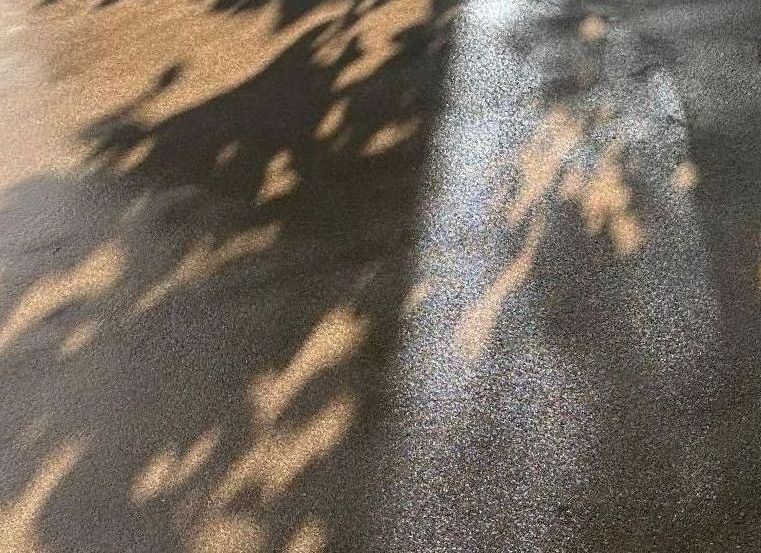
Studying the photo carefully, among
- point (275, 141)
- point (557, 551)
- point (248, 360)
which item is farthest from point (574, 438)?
point (275, 141)

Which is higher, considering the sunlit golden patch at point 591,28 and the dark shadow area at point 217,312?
the dark shadow area at point 217,312

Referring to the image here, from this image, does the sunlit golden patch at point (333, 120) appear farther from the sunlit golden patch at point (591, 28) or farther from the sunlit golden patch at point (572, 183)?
the sunlit golden patch at point (591, 28)

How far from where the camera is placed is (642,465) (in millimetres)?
2512

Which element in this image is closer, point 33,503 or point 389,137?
point 33,503

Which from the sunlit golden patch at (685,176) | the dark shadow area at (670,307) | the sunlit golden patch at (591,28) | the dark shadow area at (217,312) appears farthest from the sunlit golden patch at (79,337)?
the sunlit golden patch at (591,28)

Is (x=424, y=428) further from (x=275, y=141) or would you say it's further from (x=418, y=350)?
(x=275, y=141)

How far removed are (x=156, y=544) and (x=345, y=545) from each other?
54 centimetres

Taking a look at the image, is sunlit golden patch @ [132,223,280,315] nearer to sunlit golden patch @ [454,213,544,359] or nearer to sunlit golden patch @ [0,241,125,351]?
sunlit golden patch @ [0,241,125,351]

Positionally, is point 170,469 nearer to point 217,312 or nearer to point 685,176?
point 217,312

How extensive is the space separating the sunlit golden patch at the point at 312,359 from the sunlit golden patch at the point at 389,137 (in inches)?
36.2

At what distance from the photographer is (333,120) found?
12.5 ft

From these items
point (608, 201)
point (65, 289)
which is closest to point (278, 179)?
point (65, 289)

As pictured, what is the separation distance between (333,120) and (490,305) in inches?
51.3

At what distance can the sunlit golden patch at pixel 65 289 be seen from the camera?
3.06 m
